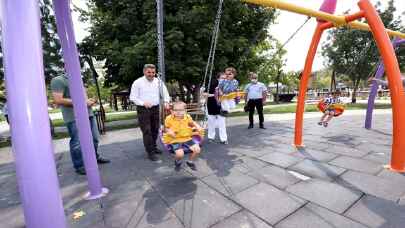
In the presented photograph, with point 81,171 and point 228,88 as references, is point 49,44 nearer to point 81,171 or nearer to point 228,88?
point 81,171

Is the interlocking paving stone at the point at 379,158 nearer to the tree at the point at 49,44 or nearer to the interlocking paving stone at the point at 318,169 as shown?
the interlocking paving stone at the point at 318,169

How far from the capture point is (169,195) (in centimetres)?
302

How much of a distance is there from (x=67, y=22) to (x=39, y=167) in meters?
1.98

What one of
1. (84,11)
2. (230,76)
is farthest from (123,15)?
(230,76)

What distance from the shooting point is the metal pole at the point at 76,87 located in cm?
247

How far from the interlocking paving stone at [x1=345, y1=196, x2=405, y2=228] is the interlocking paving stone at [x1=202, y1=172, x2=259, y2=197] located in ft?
4.01

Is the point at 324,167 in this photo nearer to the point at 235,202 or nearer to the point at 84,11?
the point at 235,202

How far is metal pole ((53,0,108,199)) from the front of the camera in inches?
97.4

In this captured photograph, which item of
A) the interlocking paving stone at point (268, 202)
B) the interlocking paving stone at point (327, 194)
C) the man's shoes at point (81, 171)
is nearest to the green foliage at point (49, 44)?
the man's shoes at point (81, 171)

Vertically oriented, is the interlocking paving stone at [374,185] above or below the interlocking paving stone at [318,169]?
below

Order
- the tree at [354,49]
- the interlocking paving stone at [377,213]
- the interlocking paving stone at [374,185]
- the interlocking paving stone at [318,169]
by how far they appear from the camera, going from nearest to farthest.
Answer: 1. the interlocking paving stone at [377,213]
2. the interlocking paving stone at [374,185]
3. the interlocking paving stone at [318,169]
4. the tree at [354,49]

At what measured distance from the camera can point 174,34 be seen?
9.38m

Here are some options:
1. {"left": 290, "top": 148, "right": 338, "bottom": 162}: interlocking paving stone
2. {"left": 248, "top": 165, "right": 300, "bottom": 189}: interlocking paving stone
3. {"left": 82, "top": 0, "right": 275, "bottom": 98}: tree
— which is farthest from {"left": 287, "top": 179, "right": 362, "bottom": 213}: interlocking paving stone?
{"left": 82, "top": 0, "right": 275, "bottom": 98}: tree

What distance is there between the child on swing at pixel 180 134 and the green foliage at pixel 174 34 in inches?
247
